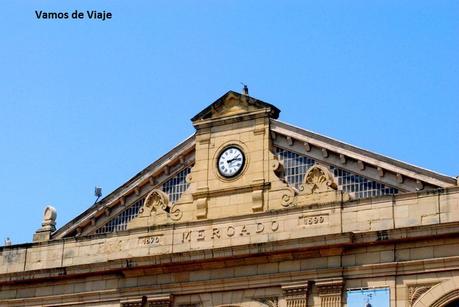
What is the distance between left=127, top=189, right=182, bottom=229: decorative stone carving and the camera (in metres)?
43.6

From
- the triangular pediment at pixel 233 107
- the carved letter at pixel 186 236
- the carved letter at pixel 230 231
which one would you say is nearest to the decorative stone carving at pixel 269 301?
the carved letter at pixel 230 231

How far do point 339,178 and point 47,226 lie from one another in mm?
12852

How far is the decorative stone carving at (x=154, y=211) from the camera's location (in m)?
43.6

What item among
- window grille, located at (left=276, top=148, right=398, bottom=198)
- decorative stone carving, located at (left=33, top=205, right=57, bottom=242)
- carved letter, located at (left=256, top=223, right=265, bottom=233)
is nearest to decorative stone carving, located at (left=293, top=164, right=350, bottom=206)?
window grille, located at (left=276, top=148, right=398, bottom=198)

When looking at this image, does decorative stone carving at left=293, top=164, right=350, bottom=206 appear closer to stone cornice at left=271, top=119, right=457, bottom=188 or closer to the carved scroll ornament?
stone cornice at left=271, top=119, right=457, bottom=188

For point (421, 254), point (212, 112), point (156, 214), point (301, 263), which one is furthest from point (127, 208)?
point (421, 254)

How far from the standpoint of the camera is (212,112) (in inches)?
1725

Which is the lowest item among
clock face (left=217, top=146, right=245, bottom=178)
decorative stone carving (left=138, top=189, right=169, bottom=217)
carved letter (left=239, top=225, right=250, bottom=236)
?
carved letter (left=239, top=225, right=250, bottom=236)

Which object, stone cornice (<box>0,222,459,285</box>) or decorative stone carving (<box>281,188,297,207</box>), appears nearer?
stone cornice (<box>0,222,459,285</box>)

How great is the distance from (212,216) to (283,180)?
10.0 ft

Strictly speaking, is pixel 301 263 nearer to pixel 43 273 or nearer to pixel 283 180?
pixel 283 180

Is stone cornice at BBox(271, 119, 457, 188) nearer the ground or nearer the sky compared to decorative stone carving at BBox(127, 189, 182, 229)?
nearer the sky

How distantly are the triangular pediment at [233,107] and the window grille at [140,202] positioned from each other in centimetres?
225

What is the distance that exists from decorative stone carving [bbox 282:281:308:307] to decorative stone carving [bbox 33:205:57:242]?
11495mm
